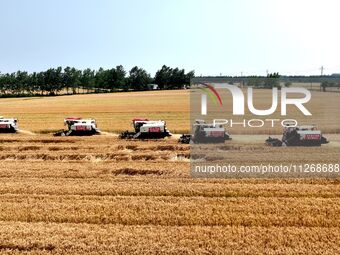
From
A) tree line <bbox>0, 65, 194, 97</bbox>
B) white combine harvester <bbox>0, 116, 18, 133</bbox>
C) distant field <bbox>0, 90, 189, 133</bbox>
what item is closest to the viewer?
white combine harvester <bbox>0, 116, 18, 133</bbox>

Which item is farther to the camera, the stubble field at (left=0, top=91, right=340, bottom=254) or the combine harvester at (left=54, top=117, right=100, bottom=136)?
the combine harvester at (left=54, top=117, right=100, bottom=136)

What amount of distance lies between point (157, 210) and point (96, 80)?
113516 mm

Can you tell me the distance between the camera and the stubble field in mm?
7754

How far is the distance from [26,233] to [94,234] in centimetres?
132

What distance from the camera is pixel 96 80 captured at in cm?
12038

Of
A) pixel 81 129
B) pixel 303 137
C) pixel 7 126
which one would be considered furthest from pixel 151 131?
pixel 7 126

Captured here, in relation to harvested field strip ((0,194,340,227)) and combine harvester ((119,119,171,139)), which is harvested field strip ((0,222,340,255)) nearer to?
harvested field strip ((0,194,340,227))

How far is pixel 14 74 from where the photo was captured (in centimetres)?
12012

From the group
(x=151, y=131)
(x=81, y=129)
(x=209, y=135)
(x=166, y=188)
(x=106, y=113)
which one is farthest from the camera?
(x=106, y=113)

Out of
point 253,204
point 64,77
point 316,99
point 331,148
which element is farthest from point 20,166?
point 64,77

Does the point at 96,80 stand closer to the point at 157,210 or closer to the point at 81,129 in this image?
the point at 81,129

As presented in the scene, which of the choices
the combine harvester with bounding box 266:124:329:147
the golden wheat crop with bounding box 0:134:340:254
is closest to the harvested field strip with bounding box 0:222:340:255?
the golden wheat crop with bounding box 0:134:340:254

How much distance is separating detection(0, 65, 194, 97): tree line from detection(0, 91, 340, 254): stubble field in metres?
95.3

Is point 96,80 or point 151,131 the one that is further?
point 96,80
